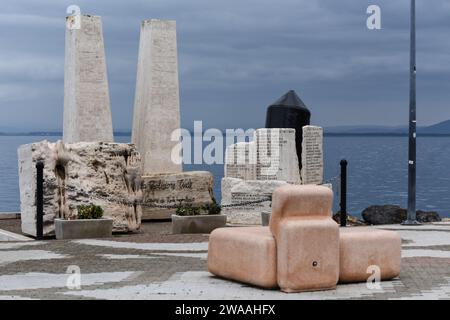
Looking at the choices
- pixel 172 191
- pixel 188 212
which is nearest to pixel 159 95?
pixel 172 191

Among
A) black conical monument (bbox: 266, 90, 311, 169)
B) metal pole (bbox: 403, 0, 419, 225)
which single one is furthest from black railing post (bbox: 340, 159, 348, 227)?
black conical monument (bbox: 266, 90, 311, 169)

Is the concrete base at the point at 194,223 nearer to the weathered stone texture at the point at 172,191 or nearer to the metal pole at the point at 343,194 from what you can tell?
the metal pole at the point at 343,194

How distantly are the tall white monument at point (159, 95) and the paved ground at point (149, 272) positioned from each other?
7628mm

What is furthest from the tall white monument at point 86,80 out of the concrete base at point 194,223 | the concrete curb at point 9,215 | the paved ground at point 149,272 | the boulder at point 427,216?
the boulder at point 427,216

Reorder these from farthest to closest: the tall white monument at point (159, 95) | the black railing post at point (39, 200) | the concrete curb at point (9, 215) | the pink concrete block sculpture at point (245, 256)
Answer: the concrete curb at point (9, 215)
the tall white monument at point (159, 95)
the black railing post at point (39, 200)
the pink concrete block sculpture at point (245, 256)

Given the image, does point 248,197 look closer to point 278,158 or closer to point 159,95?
point 278,158

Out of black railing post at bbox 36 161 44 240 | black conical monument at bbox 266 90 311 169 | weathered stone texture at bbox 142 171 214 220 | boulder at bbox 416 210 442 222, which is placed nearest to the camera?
black railing post at bbox 36 161 44 240

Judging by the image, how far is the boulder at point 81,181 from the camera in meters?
22.9

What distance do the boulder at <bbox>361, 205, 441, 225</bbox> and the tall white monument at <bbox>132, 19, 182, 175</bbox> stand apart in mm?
8403

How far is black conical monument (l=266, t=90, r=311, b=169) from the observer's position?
28922 millimetres

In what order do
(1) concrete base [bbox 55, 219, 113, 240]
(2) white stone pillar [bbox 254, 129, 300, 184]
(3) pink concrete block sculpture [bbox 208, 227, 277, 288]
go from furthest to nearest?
(2) white stone pillar [bbox 254, 129, 300, 184] < (1) concrete base [bbox 55, 219, 113, 240] < (3) pink concrete block sculpture [bbox 208, 227, 277, 288]

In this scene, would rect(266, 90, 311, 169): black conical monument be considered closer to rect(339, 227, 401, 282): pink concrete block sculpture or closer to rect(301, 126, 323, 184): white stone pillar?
rect(301, 126, 323, 184): white stone pillar

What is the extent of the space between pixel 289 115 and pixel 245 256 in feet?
50.8
